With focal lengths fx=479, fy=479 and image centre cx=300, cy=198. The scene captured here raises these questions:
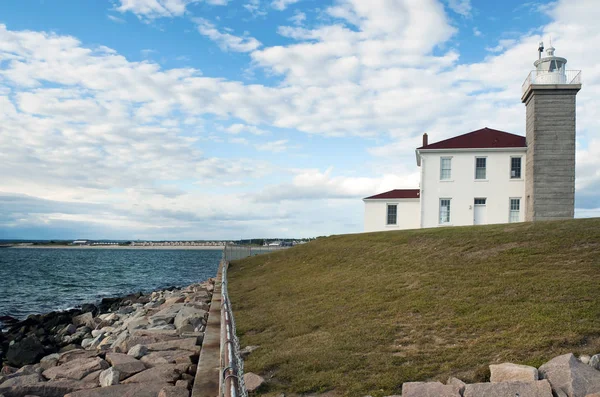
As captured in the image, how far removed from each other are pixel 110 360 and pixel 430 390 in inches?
229

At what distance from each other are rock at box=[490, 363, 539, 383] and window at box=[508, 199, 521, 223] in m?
22.9

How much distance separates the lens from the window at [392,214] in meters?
30.1

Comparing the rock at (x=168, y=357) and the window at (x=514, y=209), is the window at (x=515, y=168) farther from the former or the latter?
the rock at (x=168, y=357)

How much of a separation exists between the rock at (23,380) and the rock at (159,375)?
1.92 meters

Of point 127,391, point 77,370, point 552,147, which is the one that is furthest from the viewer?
point 552,147

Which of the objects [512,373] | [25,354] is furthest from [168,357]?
[512,373]

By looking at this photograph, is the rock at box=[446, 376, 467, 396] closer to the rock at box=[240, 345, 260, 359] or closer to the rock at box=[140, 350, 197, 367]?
the rock at box=[240, 345, 260, 359]

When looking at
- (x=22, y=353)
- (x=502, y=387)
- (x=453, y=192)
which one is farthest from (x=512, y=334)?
(x=453, y=192)

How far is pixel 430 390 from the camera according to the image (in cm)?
548

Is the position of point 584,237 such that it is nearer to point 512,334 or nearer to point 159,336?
point 512,334

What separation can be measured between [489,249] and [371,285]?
402 centimetres

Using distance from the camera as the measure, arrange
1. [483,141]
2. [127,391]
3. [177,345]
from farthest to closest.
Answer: [483,141], [177,345], [127,391]

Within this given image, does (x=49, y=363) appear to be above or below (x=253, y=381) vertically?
below

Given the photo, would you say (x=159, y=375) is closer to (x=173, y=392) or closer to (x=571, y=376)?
(x=173, y=392)
